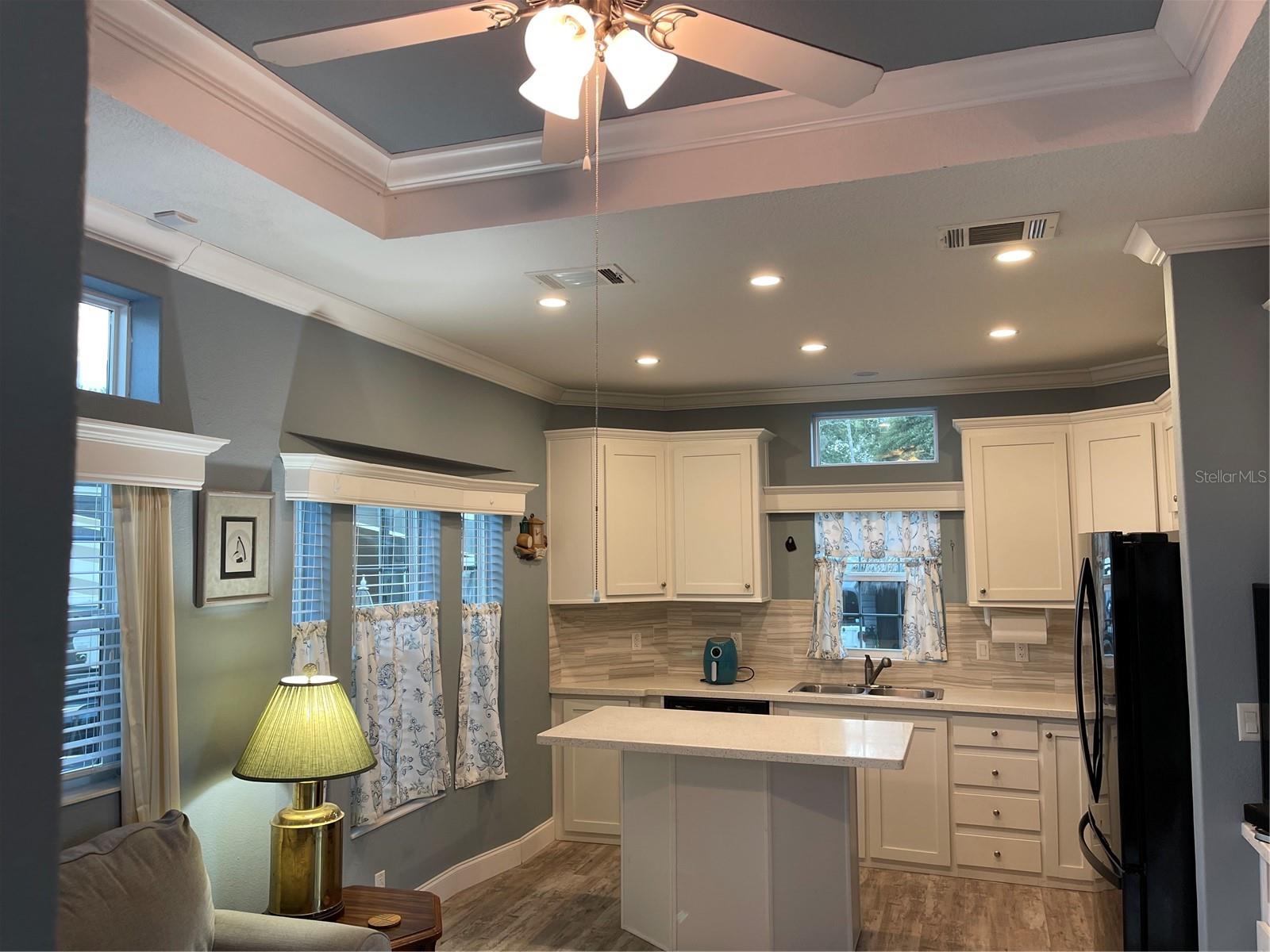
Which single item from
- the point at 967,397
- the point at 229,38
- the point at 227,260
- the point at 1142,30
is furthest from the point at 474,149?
the point at 967,397

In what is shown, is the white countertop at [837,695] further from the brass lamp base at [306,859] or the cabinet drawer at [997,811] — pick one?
the brass lamp base at [306,859]

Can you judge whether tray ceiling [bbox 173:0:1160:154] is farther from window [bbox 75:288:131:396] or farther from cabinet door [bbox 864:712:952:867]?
cabinet door [bbox 864:712:952:867]

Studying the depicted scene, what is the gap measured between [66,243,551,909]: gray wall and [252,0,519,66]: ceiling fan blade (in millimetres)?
1369

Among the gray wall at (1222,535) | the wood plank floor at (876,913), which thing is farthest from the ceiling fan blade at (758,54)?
the wood plank floor at (876,913)

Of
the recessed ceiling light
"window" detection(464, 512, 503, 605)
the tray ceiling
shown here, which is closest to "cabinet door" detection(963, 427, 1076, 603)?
the recessed ceiling light

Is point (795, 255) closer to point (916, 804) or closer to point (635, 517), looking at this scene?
point (635, 517)

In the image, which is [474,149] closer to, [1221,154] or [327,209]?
[327,209]

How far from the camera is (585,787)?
5.25 m

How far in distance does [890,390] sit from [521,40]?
3.77 metres

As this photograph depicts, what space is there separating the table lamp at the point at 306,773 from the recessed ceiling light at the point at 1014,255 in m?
2.67

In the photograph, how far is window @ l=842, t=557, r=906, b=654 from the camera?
548cm

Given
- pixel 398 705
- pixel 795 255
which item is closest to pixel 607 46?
pixel 795 255

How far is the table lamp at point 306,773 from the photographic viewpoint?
2.83m

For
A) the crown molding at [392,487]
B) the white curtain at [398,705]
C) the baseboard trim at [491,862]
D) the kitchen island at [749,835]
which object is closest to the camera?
the crown molding at [392,487]
